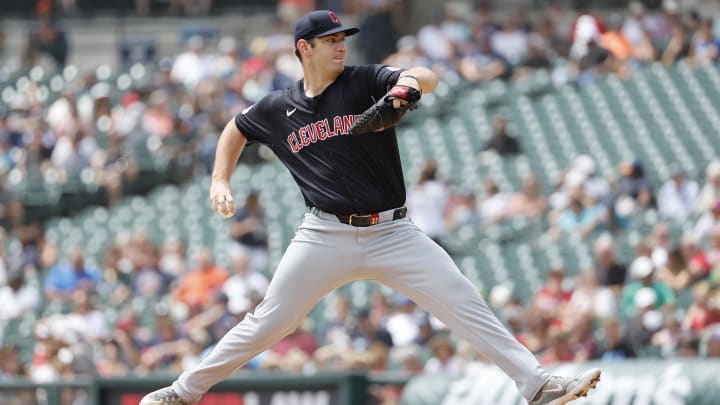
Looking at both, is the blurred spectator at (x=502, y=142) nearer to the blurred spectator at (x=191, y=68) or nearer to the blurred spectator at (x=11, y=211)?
the blurred spectator at (x=191, y=68)

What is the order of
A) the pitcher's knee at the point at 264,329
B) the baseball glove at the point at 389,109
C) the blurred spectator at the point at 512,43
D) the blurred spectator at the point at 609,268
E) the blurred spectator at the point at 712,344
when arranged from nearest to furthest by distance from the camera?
the baseball glove at the point at 389,109
the pitcher's knee at the point at 264,329
the blurred spectator at the point at 712,344
the blurred spectator at the point at 609,268
the blurred spectator at the point at 512,43

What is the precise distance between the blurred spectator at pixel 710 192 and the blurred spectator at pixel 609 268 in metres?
1.16

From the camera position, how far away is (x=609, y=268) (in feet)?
→ 40.0

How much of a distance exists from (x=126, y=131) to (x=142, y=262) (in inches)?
169

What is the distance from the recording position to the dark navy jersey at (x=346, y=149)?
252 inches

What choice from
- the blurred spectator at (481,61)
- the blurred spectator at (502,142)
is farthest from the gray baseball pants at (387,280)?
the blurred spectator at (481,61)

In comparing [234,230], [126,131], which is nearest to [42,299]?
[234,230]

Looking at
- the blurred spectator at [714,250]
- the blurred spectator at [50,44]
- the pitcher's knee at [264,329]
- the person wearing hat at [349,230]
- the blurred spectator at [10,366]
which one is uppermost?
the blurred spectator at [50,44]

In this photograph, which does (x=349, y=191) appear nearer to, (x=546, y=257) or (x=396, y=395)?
(x=396, y=395)

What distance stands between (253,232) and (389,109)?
374 inches

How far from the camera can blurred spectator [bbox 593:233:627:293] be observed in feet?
39.8

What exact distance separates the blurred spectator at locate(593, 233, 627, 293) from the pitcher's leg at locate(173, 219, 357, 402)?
5.95 m

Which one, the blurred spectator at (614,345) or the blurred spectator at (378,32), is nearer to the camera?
the blurred spectator at (614,345)

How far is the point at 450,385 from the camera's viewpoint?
912 centimetres
